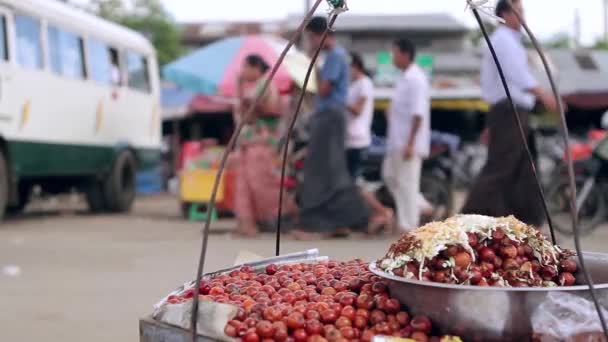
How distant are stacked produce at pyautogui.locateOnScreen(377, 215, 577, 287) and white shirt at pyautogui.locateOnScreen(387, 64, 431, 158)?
553 centimetres

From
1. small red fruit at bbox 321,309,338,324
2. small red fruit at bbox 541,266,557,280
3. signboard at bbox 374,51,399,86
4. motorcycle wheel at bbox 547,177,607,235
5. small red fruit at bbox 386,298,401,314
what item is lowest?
motorcycle wheel at bbox 547,177,607,235

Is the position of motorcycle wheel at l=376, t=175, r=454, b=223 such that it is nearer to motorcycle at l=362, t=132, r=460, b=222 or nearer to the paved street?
motorcycle at l=362, t=132, r=460, b=222

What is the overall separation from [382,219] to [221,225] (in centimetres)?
284

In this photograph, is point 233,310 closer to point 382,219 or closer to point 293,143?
point 382,219

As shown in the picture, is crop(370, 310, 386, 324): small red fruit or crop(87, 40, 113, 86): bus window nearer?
crop(370, 310, 386, 324): small red fruit

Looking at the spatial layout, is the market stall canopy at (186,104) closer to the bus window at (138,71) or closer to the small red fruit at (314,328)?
the bus window at (138,71)

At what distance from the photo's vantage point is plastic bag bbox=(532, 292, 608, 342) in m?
2.54

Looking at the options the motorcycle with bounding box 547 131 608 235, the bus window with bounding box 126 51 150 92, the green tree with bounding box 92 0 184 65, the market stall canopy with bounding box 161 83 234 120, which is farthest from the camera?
the green tree with bounding box 92 0 184 65

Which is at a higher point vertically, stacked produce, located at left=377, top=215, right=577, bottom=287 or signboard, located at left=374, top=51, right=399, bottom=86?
signboard, located at left=374, top=51, right=399, bottom=86

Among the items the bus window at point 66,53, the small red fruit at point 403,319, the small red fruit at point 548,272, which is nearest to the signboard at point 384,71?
the bus window at point 66,53

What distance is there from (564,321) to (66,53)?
34.4ft

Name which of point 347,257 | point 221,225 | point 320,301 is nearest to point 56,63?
point 221,225

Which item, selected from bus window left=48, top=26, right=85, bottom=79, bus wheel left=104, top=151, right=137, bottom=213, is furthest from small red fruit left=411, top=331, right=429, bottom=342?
bus wheel left=104, top=151, right=137, bottom=213

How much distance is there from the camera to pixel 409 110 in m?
8.64
